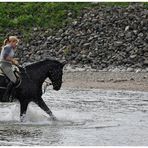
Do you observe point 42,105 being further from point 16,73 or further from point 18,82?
point 16,73

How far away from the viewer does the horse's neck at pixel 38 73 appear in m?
19.2

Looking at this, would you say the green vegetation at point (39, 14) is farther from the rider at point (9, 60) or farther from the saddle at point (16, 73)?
the rider at point (9, 60)

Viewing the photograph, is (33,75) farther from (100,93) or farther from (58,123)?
(100,93)

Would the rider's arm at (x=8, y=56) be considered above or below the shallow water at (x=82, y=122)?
above

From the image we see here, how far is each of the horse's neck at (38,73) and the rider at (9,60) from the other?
1.97ft

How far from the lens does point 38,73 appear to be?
63.1 ft

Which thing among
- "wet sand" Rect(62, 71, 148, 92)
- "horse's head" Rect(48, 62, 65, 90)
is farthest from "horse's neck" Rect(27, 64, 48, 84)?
"wet sand" Rect(62, 71, 148, 92)

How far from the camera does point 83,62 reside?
3684 centimetres

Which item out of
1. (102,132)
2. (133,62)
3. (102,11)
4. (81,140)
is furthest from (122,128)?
(102,11)

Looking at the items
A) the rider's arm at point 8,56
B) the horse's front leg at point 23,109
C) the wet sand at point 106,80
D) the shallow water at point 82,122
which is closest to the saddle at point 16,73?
the rider's arm at point 8,56

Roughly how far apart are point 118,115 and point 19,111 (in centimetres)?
291

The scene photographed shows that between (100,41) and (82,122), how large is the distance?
19.8 metres

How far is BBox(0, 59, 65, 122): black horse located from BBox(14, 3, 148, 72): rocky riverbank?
51.1 ft

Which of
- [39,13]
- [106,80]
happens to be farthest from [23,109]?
[39,13]
